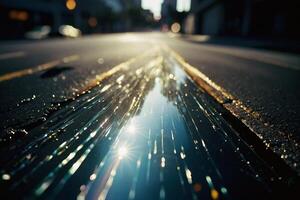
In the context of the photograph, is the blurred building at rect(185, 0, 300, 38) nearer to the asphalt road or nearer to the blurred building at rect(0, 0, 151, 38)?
the asphalt road

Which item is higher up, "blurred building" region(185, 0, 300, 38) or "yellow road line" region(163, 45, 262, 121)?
"blurred building" region(185, 0, 300, 38)

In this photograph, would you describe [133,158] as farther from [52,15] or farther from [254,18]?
[52,15]

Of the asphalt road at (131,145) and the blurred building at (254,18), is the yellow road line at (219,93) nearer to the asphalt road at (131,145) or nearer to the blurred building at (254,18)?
the asphalt road at (131,145)

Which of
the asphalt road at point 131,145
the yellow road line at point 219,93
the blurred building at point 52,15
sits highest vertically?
the blurred building at point 52,15

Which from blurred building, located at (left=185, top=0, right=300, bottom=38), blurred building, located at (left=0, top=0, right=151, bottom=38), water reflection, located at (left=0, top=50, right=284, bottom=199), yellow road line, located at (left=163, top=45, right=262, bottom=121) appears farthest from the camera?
blurred building, located at (left=0, top=0, right=151, bottom=38)

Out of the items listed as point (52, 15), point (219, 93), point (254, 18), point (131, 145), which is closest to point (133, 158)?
point (131, 145)

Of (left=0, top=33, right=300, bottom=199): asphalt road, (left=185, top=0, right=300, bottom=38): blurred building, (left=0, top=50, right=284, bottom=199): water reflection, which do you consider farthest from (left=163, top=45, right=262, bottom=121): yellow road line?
(left=185, top=0, right=300, bottom=38): blurred building

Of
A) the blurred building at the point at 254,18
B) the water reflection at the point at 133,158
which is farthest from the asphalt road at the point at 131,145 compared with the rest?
the blurred building at the point at 254,18
